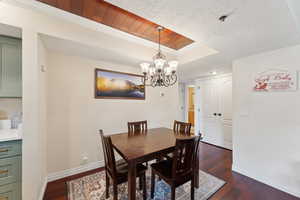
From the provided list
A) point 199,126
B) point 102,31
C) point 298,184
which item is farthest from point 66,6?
point 199,126

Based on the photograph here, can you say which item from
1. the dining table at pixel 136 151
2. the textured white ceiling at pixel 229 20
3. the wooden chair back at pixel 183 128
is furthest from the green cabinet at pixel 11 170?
the wooden chair back at pixel 183 128

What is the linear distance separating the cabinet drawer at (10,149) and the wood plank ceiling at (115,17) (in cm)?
172

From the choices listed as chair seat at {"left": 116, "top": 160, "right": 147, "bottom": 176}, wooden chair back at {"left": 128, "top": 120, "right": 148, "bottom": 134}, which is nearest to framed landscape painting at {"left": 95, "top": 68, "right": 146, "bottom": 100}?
wooden chair back at {"left": 128, "top": 120, "right": 148, "bottom": 134}

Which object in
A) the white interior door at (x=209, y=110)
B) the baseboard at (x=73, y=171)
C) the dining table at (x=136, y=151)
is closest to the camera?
the dining table at (x=136, y=151)

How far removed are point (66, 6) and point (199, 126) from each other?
184 inches

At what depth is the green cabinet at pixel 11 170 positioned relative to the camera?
1358mm

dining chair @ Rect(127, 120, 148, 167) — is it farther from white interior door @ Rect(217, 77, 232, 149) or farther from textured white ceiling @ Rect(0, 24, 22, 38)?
white interior door @ Rect(217, 77, 232, 149)

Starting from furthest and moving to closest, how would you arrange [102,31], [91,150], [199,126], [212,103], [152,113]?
[199,126] → [212,103] → [152,113] → [91,150] → [102,31]

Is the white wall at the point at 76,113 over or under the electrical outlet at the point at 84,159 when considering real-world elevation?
over

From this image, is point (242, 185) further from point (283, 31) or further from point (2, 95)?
point (2, 95)

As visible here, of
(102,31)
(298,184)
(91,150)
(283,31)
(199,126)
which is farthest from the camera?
(199,126)

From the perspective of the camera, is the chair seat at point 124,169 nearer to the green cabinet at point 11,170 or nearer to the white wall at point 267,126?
the green cabinet at point 11,170

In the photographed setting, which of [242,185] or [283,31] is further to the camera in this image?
[242,185]

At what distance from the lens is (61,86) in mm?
2143
